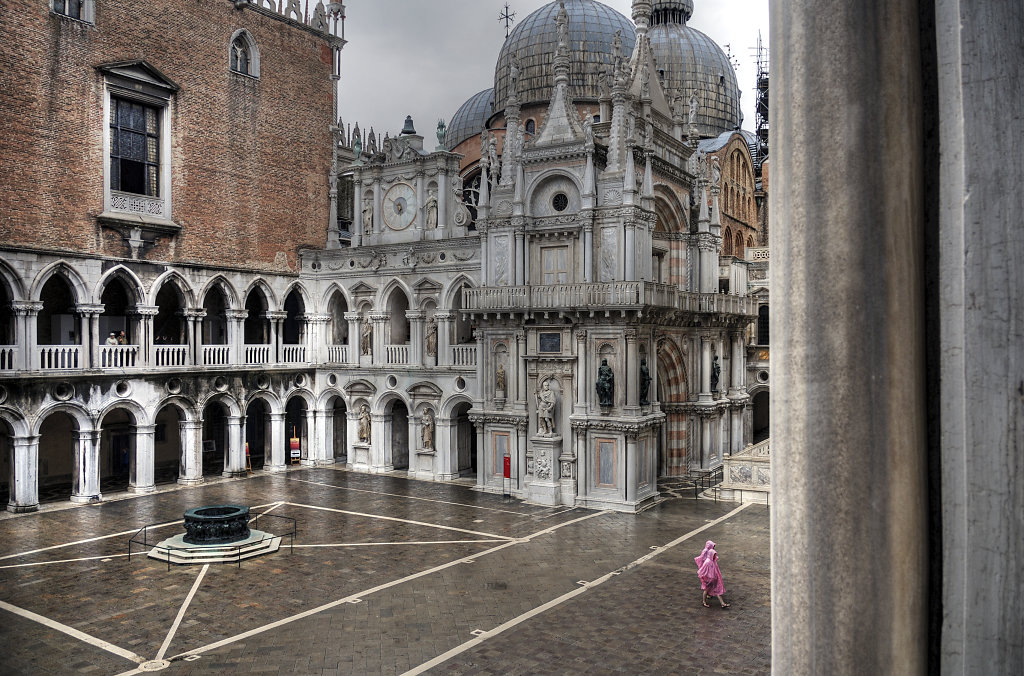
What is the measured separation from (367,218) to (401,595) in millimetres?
21168

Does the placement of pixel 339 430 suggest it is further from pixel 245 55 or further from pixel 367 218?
pixel 245 55

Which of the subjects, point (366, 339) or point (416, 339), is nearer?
point (416, 339)

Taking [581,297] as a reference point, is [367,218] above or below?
above

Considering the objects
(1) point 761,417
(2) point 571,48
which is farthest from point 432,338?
(1) point 761,417

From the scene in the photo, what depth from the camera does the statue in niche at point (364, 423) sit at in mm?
33844

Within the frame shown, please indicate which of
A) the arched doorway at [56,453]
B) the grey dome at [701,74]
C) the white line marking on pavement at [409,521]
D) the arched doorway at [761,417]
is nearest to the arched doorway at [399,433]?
the white line marking on pavement at [409,521]

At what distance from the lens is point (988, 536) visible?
194cm

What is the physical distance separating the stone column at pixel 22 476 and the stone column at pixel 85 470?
147 cm

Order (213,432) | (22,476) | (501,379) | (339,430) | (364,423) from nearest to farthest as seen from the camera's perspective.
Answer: (22,476)
(501,379)
(364,423)
(339,430)
(213,432)

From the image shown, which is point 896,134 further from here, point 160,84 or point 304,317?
point 304,317

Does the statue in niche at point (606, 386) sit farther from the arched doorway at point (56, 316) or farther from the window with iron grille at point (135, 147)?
the arched doorway at point (56, 316)

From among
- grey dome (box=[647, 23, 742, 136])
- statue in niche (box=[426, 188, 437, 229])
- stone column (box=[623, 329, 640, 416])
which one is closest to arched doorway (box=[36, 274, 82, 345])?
statue in niche (box=[426, 188, 437, 229])

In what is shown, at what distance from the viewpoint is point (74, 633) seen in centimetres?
1495

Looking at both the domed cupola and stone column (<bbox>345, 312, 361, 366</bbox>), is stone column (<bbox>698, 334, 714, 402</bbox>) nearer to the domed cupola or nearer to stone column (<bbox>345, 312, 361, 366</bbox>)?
stone column (<bbox>345, 312, 361, 366</bbox>)
